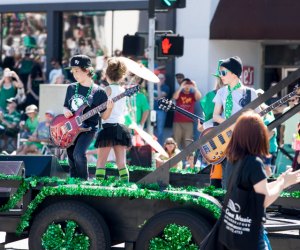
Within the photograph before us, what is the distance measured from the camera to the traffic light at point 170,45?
15227mm

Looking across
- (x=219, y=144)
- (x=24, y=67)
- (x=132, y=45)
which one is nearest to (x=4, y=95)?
(x=24, y=67)

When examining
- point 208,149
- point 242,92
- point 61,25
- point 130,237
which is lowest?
point 130,237

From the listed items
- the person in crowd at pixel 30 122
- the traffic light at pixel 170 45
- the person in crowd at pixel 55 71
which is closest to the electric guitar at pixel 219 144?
the traffic light at pixel 170 45

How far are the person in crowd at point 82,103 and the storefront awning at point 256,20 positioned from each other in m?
9.68

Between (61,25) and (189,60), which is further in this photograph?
(61,25)

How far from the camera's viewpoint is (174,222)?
7711mm

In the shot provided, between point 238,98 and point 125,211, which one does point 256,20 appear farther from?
point 125,211

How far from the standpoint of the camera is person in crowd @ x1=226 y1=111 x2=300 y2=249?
6070 mm

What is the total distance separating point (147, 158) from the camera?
12.3 meters

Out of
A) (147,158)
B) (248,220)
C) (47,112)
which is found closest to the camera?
(248,220)

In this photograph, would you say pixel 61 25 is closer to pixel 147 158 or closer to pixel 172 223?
pixel 147 158

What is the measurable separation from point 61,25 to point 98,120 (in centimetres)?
1313

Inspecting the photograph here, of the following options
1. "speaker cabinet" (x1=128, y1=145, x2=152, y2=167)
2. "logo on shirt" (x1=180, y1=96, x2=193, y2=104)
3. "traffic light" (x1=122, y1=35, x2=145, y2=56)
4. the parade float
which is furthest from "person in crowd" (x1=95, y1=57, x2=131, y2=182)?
"logo on shirt" (x1=180, y1=96, x2=193, y2=104)

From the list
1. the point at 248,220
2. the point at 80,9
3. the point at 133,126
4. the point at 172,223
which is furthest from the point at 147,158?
the point at 80,9
